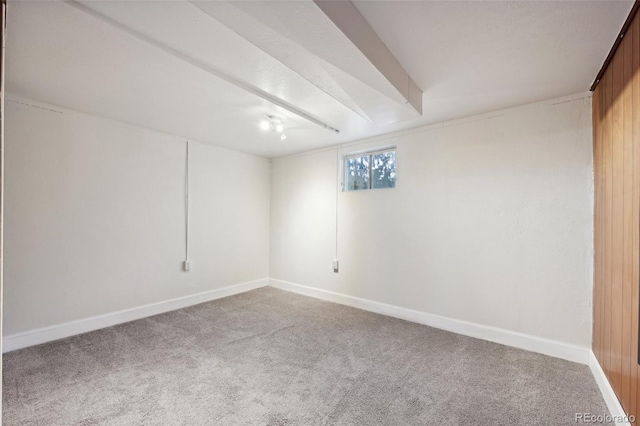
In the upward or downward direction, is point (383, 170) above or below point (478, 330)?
above

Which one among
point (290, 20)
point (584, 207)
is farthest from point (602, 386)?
point (290, 20)

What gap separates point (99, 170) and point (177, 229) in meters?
1.11

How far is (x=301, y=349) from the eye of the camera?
105 inches

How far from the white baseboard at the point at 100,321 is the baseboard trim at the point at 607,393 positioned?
417cm

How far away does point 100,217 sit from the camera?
3.14 metres

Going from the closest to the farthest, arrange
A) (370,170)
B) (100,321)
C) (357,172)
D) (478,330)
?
(478,330)
(100,321)
(370,170)
(357,172)

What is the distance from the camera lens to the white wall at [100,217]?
2.67m

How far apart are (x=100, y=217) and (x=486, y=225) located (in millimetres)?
4159

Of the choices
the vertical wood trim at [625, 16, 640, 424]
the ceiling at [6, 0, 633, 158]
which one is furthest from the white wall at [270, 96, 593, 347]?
the vertical wood trim at [625, 16, 640, 424]

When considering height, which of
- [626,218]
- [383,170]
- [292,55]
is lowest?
[626,218]

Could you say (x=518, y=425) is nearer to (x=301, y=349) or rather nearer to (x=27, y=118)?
(x=301, y=349)

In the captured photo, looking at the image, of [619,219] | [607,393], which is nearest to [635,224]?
[619,219]

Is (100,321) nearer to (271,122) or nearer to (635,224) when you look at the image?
(271,122)

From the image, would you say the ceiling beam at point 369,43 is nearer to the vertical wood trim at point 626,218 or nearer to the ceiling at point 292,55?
the ceiling at point 292,55
